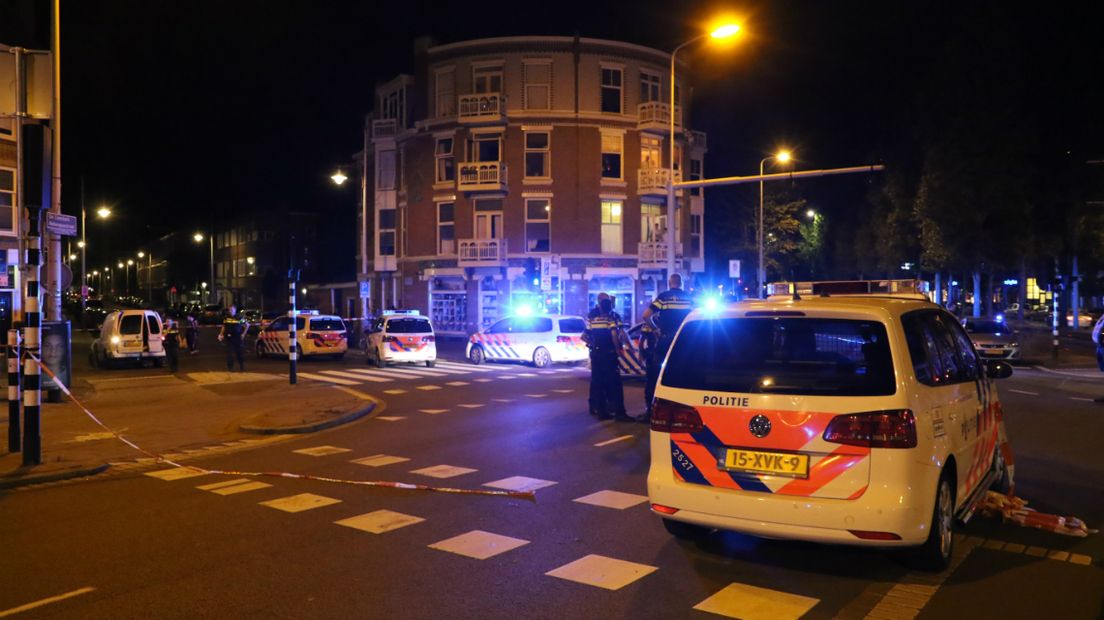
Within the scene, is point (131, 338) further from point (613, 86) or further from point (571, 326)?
point (613, 86)

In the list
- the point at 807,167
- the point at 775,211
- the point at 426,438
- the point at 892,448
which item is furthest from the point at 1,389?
the point at 807,167

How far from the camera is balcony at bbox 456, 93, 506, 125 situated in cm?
3897

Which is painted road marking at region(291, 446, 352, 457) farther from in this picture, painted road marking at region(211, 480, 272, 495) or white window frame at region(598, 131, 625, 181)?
white window frame at region(598, 131, 625, 181)

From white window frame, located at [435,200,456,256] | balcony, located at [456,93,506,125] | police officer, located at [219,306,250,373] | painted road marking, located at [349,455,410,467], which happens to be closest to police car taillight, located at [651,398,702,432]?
painted road marking, located at [349,455,410,467]

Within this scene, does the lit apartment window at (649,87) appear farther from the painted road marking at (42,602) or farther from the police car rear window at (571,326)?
the painted road marking at (42,602)

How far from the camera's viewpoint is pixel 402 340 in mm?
25172

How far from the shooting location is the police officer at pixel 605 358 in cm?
1245

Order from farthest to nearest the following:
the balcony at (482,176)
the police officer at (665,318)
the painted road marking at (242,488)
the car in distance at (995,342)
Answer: the balcony at (482,176) < the car in distance at (995,342) < the police officer at (665,318) < the painted road marking at (242,488)

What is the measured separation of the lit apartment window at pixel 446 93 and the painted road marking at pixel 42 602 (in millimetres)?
37029

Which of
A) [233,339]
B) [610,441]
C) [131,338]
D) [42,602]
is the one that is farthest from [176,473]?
[131,338]

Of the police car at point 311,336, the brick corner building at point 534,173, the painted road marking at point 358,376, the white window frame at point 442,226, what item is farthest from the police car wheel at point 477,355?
the white window frame at point 442,226

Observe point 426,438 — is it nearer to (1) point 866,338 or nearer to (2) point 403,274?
(1) point 866,338

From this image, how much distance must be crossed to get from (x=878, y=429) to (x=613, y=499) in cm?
319

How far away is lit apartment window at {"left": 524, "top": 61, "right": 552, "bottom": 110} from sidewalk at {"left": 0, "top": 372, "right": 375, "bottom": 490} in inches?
908
